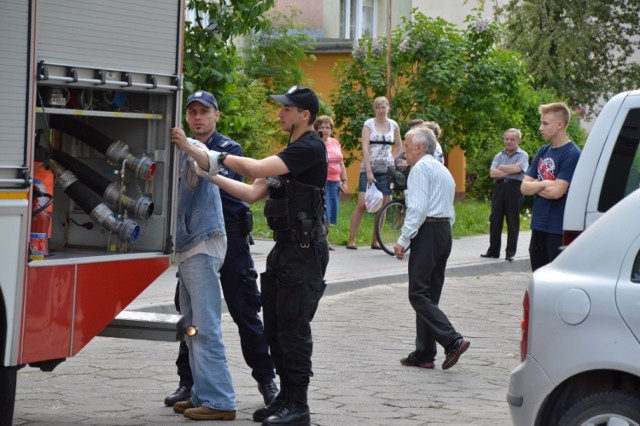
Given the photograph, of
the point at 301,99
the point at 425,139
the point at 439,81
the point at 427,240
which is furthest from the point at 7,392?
the point at 439,81

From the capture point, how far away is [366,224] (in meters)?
20.4

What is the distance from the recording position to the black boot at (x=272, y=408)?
7391 millimetres

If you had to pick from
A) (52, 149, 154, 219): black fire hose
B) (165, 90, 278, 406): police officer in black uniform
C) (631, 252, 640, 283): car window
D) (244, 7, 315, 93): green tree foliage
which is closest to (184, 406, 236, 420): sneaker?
(165, 90, 278, 406): police officer in black uniform

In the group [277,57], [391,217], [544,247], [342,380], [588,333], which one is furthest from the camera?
[277,57]

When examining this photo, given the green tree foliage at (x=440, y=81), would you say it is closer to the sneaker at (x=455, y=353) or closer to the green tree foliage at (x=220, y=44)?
the green tree foliage at (x=220, y=44)

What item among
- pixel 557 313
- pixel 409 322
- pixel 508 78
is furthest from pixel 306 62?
pixel 557 313

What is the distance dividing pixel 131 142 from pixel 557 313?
9.74ft

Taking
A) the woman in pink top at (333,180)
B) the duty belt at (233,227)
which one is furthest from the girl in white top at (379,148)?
the duty belt at (233,227)

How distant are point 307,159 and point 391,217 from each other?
10408 mm

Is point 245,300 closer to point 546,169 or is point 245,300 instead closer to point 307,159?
point 307,159

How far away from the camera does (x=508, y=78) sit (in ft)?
77.3

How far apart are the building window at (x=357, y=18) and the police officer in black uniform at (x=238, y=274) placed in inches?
1023

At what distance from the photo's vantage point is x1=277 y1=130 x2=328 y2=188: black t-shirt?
719cm

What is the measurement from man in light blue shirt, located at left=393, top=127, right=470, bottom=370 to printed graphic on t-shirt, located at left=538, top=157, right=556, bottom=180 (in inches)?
26.8
